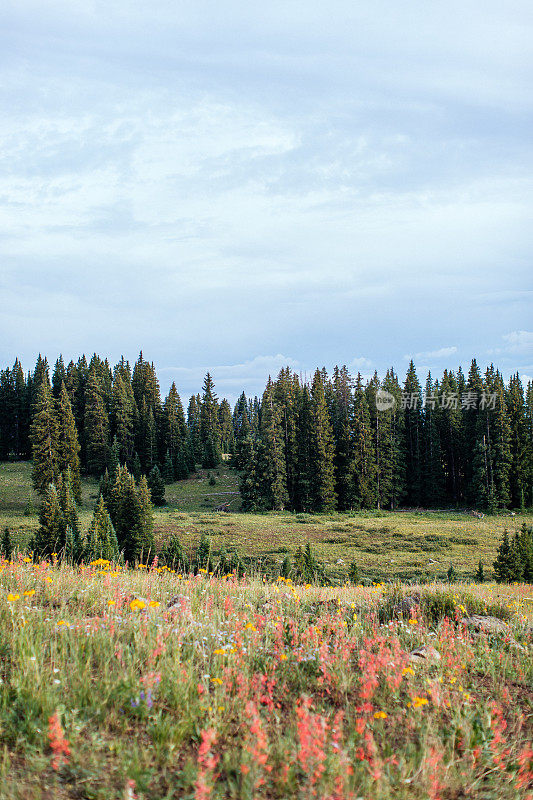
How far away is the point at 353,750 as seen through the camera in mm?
3551

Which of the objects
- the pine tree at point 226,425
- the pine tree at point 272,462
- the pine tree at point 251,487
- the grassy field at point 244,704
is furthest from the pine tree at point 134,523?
the pine tree at point 226,425

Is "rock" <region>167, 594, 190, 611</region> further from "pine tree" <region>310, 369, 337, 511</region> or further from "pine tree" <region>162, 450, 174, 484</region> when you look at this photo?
"pine tree" <region>162, 450, 174, 484</region>

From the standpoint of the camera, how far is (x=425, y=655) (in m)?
5.18

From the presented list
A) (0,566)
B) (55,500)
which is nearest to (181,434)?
(55,500)

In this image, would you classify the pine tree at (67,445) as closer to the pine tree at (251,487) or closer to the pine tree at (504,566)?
the pine tree at (251,487)

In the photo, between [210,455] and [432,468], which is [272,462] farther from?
[210,455]

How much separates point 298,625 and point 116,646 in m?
2.27

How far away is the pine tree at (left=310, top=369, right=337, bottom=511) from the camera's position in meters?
56.1

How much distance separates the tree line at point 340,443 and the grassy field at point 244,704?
46346mm

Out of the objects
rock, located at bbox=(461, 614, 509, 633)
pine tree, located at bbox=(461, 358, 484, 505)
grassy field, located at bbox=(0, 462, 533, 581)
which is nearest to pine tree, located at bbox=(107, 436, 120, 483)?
grassy field, located at bbox=(0, 462, 533, 581)

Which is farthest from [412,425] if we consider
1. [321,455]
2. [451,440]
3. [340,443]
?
[321,455]

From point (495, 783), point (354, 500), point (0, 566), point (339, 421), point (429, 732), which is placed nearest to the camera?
point (495, 783)

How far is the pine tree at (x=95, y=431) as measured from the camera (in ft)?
232

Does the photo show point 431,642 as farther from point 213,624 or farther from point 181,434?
point 181,434
